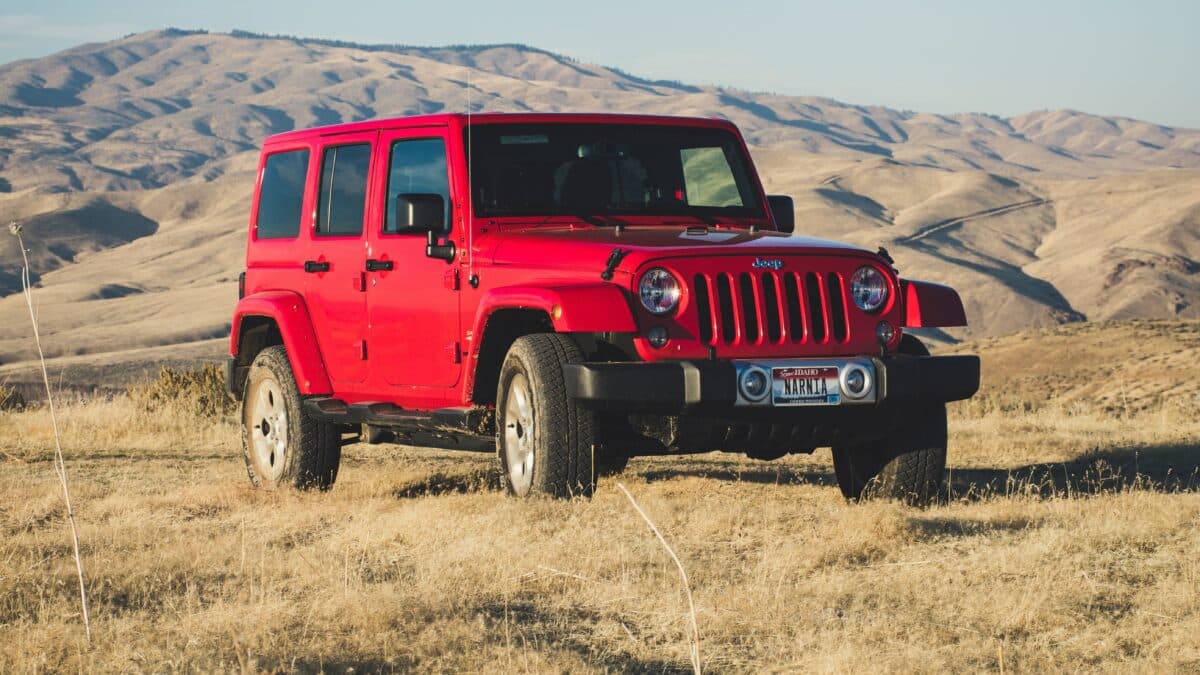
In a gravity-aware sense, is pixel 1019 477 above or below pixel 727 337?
below

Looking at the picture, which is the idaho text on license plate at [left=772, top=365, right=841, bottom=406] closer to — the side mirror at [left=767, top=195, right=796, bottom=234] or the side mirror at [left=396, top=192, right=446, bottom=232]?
the side mirror at [left=767, top=195, right=796, bottom=234]

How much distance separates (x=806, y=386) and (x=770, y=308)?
42 cm

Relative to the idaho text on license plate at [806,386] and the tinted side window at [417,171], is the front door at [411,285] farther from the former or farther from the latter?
the idaho text on license plate at [806,386]

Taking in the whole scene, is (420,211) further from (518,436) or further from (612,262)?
(612,262)

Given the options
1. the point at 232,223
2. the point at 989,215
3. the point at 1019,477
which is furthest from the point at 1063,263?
the point at 1019,477

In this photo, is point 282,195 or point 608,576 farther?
point 282,195

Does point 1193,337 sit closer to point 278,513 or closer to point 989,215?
point 278,513

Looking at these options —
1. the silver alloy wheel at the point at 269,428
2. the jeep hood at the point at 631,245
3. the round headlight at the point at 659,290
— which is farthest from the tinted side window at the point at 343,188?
the round headlight at the point at 659,290

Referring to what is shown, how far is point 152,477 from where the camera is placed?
1098 cm

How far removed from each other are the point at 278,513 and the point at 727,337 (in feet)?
8.81

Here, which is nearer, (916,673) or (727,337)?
(916,673)

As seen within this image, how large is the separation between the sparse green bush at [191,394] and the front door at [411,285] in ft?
25.8

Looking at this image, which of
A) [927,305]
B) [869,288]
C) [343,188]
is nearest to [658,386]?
[869,288]

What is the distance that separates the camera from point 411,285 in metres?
8.82
